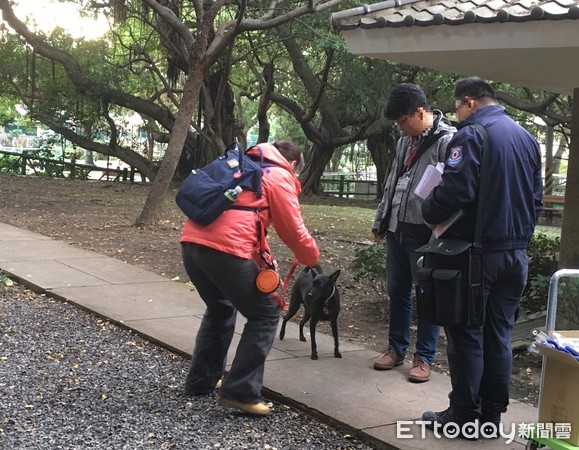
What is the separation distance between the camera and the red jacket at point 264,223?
418 centimetres

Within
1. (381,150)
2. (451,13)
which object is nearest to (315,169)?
(381,150)

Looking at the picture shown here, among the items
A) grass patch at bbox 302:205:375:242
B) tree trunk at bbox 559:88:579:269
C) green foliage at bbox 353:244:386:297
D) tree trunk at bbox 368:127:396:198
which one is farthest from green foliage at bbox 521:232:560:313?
tree trunk at bbox 368:127:396:198

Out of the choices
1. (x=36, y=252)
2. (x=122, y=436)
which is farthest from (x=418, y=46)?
(x=36, y=252)

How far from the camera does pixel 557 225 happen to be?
21359mm

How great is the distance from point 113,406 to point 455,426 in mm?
2004

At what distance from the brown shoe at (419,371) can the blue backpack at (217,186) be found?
5.41 feet

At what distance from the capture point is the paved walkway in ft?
14.2

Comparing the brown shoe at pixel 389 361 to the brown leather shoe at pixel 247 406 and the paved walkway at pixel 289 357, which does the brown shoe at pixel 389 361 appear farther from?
the brown leather shoe at pixel 247 406

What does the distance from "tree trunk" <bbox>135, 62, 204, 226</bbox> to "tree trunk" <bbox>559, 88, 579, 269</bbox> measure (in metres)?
6.53

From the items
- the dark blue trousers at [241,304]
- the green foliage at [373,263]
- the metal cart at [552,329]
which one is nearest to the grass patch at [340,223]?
the green foliage at [373,263]

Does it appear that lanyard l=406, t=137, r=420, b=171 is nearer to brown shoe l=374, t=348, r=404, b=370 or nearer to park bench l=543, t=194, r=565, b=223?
brown shoe l=374, t=348, r=404, b=370

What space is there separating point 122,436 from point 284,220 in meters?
1.47

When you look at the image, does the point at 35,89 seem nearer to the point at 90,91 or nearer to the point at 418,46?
the point at 90,91

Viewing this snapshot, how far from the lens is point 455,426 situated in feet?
13.2
